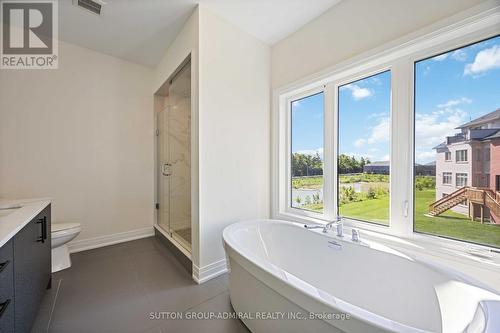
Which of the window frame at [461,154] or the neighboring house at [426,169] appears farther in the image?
the neighboring house at [426,169]

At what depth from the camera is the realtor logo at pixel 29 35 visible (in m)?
2.01

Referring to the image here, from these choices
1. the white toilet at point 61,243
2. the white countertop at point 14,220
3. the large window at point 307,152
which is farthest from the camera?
the large window at point 307,152

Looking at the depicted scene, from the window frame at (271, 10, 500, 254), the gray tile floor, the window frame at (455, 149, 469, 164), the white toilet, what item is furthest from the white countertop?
the window frame at (455, 149, 469, 164)

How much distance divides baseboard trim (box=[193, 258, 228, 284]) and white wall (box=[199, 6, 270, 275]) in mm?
27

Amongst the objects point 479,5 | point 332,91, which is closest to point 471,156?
point 479,5

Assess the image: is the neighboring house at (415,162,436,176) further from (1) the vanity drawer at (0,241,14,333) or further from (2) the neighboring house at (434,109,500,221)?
(1) the vanity drawer at (0,241,14,333)

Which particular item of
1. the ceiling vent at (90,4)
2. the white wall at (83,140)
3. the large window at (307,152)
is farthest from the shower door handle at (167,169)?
the ceiling vent at (90,4)

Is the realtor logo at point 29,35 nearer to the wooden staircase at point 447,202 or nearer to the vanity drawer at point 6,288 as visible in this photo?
the vanity drawer at point 6,288

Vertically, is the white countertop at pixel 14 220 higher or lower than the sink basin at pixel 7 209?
higher

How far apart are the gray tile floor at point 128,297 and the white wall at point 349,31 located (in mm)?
2379

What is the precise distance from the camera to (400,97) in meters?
1.62

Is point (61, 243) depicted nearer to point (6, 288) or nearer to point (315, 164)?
point (6, 288)

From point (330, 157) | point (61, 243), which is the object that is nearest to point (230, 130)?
point (330, 157)

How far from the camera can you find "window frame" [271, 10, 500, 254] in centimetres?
133
